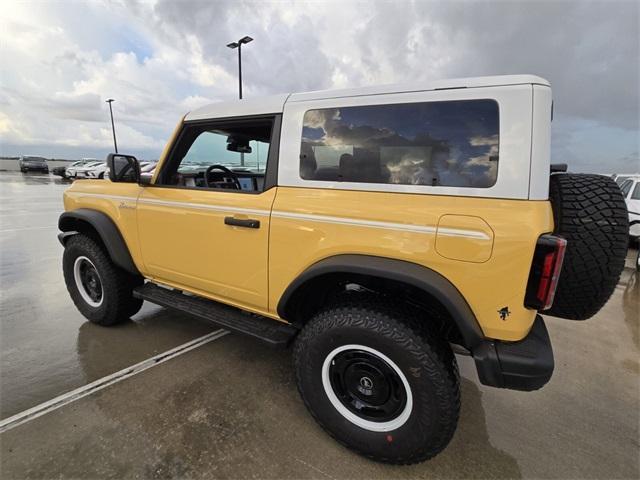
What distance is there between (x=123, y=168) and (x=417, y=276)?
258 centimetres

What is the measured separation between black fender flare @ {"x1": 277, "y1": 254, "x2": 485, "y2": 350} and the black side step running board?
0.61 meters

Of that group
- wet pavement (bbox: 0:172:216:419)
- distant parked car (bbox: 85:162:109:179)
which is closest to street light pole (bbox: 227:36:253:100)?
wet pavement (bbox: 0:172:216:419)

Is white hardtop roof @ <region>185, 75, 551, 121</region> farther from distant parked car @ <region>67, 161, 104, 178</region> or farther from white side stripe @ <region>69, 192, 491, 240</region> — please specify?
distant parked car @ <region>67, 161, 104, 178</region>

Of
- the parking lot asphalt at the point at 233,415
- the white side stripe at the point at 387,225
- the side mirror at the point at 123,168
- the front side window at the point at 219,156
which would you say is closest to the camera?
the white side stripe at the point at 387,225

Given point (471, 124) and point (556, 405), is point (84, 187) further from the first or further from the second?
point (556, 405)

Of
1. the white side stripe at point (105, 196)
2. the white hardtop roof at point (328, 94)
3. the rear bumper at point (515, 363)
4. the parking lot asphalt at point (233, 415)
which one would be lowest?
the parking lot asphalt at point (233, 415)

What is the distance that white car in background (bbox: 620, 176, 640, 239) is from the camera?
6716 mm

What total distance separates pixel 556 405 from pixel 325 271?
78.4 inches

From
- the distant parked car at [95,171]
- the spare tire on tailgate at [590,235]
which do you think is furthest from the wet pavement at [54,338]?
the distant parked car at [95,171]

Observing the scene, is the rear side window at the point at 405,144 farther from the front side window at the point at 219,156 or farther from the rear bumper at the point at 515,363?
the rear bumper at the point at 515,363

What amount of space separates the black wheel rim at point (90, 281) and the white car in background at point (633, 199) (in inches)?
351

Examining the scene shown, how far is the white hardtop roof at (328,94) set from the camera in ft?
5.14

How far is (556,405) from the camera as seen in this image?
93.3 inches

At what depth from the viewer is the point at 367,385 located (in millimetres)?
1914
